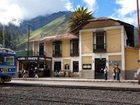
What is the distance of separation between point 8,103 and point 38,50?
42.6 meters

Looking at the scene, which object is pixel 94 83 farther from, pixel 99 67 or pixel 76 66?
pixel 76 66

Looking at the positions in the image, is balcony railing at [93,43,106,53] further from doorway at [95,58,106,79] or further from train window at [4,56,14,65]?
train window at [4,56,14,65]

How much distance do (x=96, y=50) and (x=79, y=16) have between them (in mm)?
12800

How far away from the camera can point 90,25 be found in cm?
4928

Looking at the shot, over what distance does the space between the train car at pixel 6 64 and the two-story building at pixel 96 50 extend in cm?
2073

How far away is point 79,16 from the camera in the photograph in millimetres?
60094

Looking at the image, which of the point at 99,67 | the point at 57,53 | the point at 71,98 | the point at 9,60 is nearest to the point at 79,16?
the point at 57,53

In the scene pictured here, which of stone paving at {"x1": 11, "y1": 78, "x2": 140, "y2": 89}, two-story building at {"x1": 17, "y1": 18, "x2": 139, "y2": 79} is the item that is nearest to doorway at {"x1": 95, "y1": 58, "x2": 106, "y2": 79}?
two-story building at {"x1": 17, "y1": 18, "x2": 139, "y2": 79}

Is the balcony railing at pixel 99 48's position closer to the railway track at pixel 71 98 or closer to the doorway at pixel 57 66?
the doorway at pixel 57 66

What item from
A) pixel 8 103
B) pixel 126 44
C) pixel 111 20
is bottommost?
pixel 8 103

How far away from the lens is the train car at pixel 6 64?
2657cm

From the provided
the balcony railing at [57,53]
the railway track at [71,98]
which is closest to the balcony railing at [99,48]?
the balcony railing at [57,53]

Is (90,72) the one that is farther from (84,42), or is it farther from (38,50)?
(38,50)

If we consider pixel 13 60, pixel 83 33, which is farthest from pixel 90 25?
pixel 13 60
